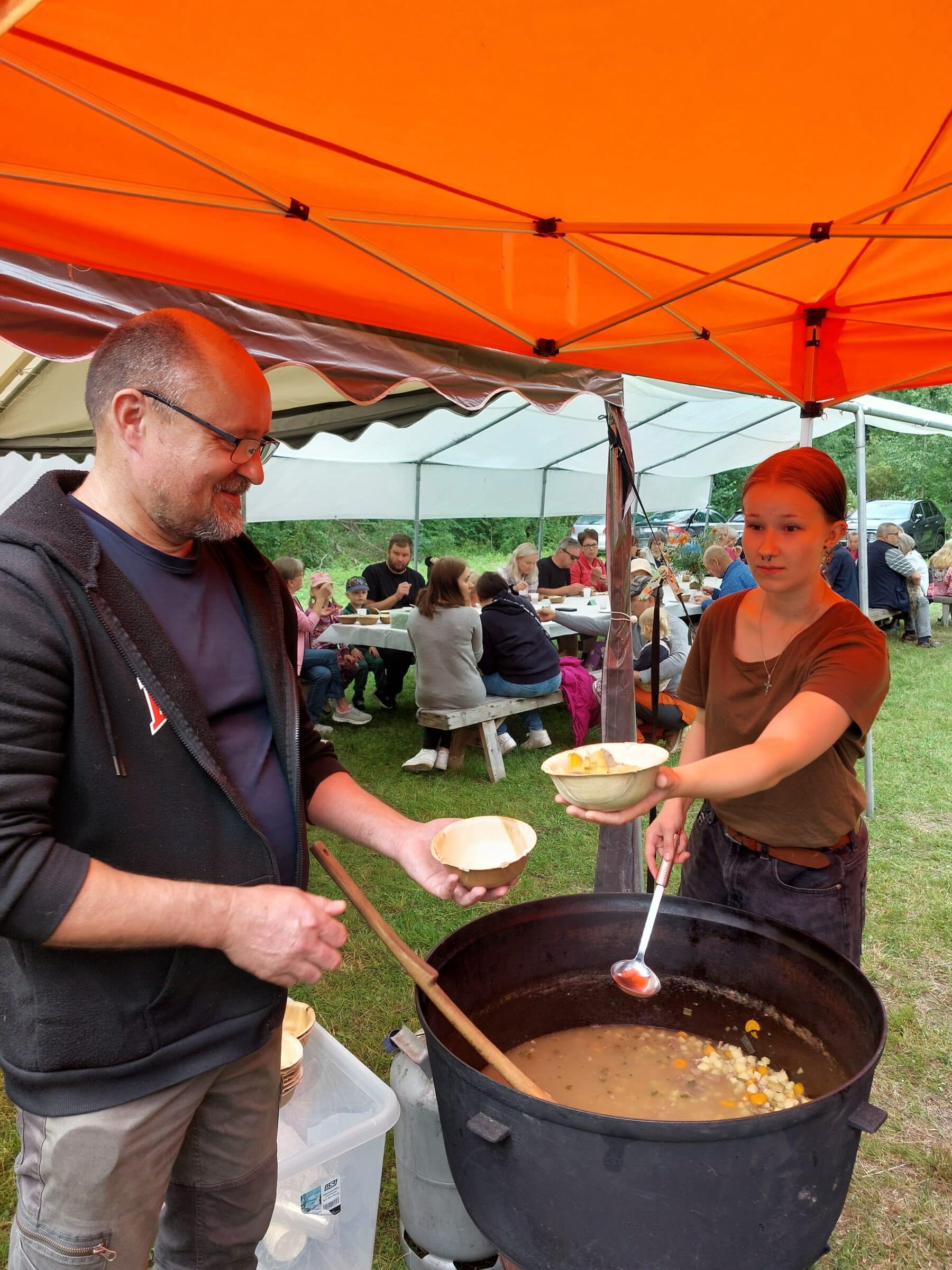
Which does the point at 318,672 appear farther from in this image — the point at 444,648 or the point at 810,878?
the point at 810,878

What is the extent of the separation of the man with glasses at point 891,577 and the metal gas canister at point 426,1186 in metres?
9.56

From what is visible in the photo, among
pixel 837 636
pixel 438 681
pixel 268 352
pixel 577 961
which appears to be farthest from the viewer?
pixel 438 681

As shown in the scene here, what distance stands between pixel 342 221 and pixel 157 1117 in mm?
1877

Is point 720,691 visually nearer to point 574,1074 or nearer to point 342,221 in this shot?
point 574,1074

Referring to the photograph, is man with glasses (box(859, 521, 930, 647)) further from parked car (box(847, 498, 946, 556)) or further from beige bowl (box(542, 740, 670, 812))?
beige bowl (box(542, 740, 670, 812))

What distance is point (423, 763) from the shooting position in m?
5.95

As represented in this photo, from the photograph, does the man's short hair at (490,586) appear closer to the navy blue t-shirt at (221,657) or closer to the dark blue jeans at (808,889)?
the dark blue jeans at (808,889)

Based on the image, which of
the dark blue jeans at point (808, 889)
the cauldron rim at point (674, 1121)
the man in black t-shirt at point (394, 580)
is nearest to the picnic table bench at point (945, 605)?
the man in black t-shirt at point (394, 580)

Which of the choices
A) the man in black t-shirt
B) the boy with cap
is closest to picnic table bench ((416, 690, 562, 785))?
the boy with cap

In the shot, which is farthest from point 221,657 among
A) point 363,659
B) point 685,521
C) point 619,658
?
point 685,521

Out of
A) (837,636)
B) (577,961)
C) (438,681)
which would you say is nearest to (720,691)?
(837,636)

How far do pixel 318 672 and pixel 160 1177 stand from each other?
5.61 meters

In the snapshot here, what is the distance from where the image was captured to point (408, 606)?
830 cm

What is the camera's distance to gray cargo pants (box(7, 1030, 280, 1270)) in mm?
1264
